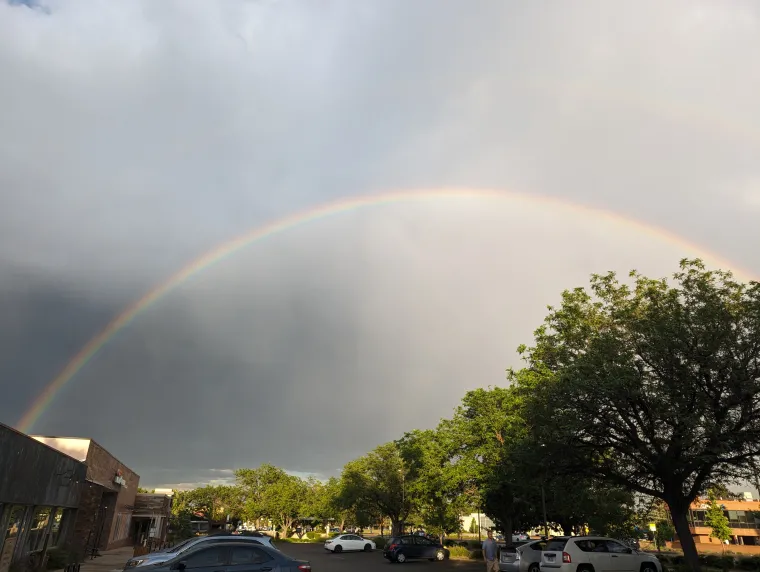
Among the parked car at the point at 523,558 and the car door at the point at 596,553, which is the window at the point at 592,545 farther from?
the parked car at the point at 523,558

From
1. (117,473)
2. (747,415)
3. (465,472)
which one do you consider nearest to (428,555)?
(465,472)

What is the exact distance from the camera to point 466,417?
37.0 meters

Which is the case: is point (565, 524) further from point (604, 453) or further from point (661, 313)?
point (661, 313)

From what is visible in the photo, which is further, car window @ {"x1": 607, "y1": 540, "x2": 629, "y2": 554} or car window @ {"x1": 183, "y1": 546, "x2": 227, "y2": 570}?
car window @ {"x1": 607, "y1": 540, "x2": 629, "y2": 554}

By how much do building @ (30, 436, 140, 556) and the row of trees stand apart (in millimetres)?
22643

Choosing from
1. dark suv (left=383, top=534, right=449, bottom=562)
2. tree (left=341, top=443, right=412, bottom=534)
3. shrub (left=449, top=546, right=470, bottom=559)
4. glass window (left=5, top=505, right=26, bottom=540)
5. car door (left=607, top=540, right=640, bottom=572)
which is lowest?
shrub (left=449, top=546, right=470, bottom=559)

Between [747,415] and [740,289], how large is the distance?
579 cm

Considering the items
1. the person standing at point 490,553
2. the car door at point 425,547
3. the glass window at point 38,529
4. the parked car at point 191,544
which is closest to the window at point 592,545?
the person standing at point 490,553

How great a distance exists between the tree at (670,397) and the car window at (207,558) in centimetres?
1512

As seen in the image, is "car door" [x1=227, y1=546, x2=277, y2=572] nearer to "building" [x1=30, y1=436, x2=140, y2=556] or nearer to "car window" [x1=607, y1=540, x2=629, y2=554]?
"car window" [x1=607, y1=540, x2=629, y2=554]

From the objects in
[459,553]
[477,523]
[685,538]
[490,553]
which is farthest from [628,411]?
[477,523]

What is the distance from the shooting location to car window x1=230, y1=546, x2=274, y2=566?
35.0 ft

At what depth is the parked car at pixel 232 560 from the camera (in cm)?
1025

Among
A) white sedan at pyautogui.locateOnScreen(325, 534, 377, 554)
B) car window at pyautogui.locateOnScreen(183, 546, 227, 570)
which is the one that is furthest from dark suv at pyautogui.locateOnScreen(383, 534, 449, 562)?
car window at pyautogui.locateOnScreen(183, 546, 227, 570)
